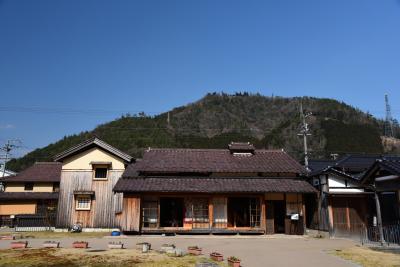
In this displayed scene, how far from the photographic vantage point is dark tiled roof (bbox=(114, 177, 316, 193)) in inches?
878

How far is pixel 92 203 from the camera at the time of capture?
2716 centimetres

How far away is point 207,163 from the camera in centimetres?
2580

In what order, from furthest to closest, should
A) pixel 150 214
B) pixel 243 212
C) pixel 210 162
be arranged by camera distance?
pixel 210 162, pixel 243 212, pixel 150 214

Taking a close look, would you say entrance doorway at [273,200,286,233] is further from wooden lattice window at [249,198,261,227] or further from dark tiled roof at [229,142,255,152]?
dark tiled roof at [229,142,255,152]

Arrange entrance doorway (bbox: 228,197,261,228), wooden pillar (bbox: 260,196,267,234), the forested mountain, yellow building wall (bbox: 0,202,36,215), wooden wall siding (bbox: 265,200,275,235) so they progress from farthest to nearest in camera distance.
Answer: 1. the forested mountain
2. yellow building wall (bbox: 0,202,36,215)
3. entrance doorway (bbox: 228,197,261,228)
4. wooden wall siding (bbox: 265,200,275,235)
5. wooden pillar (bbox: 260,196,267,234)

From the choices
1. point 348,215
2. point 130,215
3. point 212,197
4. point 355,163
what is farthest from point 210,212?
point 355,163

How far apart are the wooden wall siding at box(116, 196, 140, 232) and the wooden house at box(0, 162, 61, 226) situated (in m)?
12.3

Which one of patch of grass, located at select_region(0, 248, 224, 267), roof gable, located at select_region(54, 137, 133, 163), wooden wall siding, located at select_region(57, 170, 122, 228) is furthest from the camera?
roof gable, located at select_region(54, 137, 133, 163)

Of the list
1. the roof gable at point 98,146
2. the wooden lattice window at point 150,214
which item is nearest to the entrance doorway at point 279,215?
the wooden lattice window at point 150,214

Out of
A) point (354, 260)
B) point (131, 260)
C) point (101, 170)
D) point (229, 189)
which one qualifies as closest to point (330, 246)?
point (354, 260)

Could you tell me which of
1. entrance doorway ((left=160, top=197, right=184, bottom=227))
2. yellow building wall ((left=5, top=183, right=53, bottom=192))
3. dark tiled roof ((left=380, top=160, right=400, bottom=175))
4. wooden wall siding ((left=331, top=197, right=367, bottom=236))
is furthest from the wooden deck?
yellow building wall ((left=5, top=183, right=53, bottom=192))

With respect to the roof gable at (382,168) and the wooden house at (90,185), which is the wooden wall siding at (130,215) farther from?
the roof gable at (382,168)

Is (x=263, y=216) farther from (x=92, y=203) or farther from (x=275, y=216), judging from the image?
(x=92, y=203)

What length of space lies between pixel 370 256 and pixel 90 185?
805 inches
